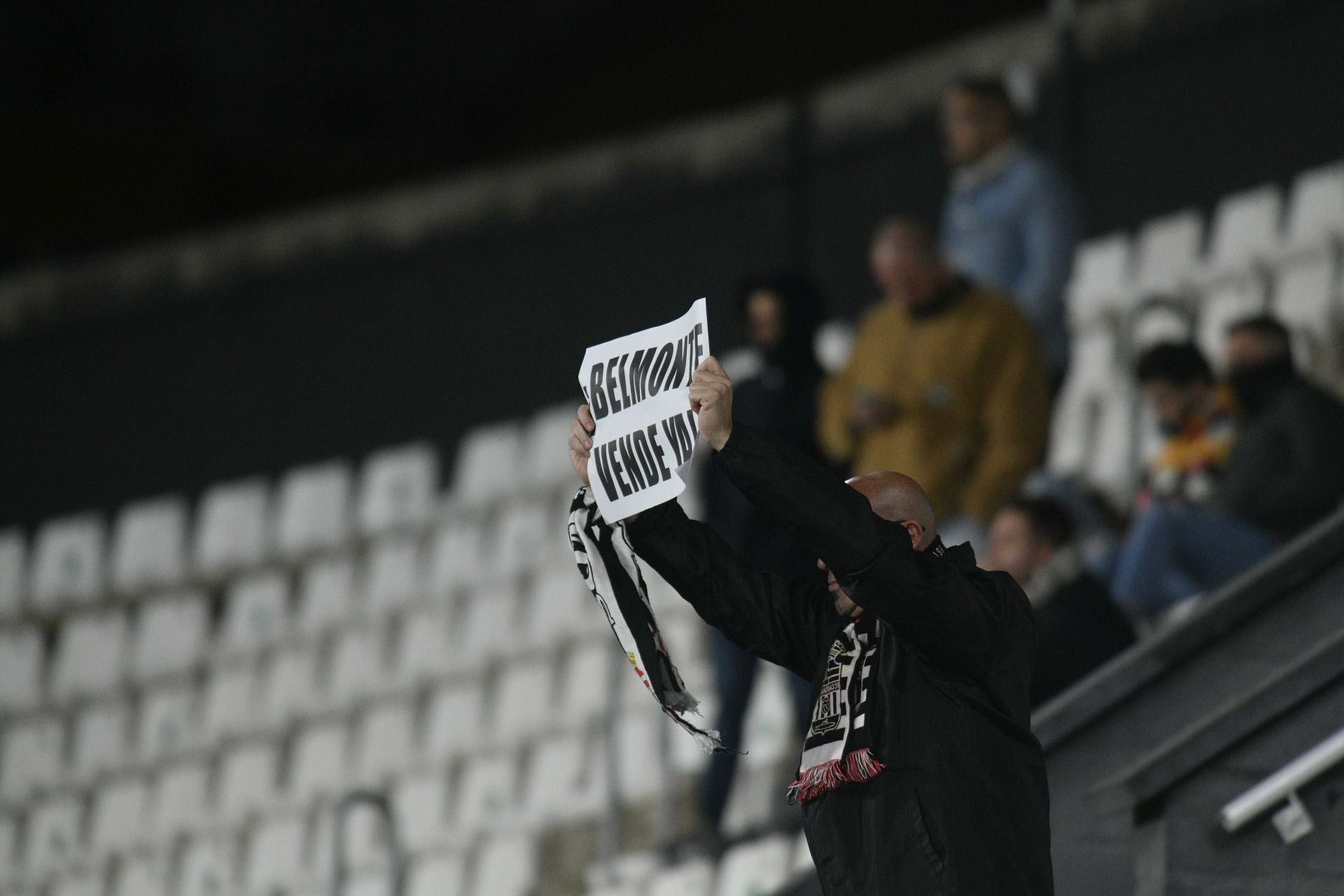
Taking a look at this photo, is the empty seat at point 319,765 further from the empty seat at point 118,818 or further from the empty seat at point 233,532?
the empty seat at point 233,532

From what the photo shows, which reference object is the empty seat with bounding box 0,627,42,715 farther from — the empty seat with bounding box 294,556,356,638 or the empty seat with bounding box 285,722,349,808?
the empty seat with bounding box 285,722,349,808

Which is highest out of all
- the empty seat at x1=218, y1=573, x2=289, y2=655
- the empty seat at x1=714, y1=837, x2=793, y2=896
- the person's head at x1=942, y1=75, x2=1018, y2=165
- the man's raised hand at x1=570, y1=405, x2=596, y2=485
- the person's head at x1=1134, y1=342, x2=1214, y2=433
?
the empty seat at x1=218, y1=573, x2=289, y2=655

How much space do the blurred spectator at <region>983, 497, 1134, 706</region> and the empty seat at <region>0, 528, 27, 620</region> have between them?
559 cm

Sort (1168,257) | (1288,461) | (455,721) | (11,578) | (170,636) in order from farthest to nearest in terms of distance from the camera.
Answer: (11,578) < (170,636) < (455,721) < (1168,257) < (1288,461)

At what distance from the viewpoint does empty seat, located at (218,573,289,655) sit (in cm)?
779

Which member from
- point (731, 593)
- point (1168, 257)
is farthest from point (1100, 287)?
point (731, 593)

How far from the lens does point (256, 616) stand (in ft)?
25.9

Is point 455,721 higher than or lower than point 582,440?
higher

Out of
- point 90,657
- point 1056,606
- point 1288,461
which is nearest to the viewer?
point 1056,606

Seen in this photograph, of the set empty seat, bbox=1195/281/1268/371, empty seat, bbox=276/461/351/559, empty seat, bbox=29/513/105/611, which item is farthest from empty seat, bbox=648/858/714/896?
empty seat, bbox=29/513/105/611

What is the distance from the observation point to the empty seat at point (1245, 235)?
604 cm

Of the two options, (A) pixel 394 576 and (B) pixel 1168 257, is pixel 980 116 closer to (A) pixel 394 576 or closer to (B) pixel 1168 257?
(B) pixel 1168 257

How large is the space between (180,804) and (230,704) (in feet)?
1.41

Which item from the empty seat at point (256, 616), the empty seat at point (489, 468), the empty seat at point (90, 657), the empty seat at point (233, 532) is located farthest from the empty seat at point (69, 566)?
the empty seat at point (489, 468)
